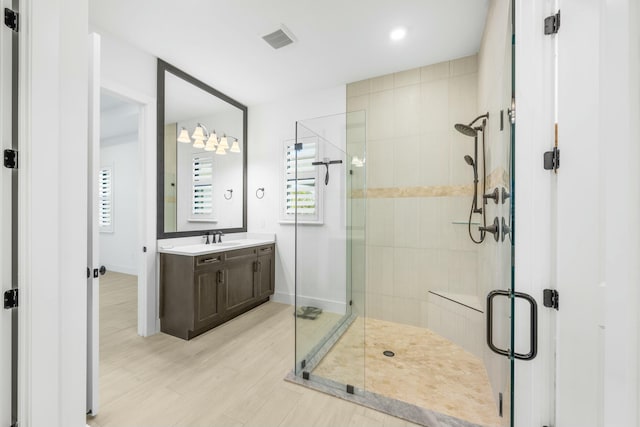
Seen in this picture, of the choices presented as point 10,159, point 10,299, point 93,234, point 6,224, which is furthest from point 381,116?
point 10,299

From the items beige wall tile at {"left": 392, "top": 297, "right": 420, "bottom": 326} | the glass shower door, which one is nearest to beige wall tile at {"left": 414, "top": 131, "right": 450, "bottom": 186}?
the glass shower door

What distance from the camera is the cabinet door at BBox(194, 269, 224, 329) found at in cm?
256

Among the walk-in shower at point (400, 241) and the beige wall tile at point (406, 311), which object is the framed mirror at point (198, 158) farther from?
the beige wall tile at point (406, 311)

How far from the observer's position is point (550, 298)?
3.34 feet

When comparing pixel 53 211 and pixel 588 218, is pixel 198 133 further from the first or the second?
pixel 588 218

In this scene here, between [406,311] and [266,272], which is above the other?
[266,272]

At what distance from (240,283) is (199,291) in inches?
23.0

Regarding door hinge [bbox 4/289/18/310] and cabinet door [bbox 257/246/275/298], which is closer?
door hinge [bbox 4/289/18/310]

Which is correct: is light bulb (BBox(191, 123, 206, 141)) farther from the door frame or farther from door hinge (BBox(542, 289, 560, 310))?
door hinge (BBox(542, 289, 560, 310))

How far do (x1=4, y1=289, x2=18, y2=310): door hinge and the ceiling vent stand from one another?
246 cm

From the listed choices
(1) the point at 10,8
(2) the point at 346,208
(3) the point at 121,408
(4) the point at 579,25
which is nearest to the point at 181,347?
(3) the point at 121,408

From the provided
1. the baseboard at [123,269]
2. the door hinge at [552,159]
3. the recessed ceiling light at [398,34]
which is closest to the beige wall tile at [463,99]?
the recessed ceiling light at [398,34]

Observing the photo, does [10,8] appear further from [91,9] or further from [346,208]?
[346,208]

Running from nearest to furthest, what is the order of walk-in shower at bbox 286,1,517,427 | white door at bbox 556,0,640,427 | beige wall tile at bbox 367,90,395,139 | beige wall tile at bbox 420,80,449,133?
white door at bbox 556,0,640,427 < walk-in shower at bbox 286,1,517,427 < beige wall tile at bbox 420,80,449,133 < beige wall tile at bbox 367,90,395,139
